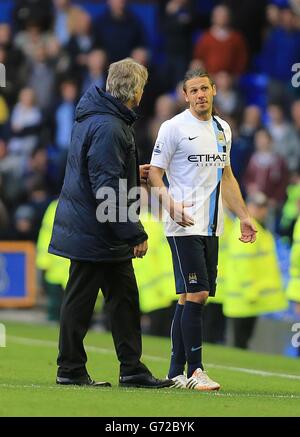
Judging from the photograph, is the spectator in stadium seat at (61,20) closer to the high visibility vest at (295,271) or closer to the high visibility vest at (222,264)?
the high visibility vest at (222,264)

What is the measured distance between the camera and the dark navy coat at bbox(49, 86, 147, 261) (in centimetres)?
915

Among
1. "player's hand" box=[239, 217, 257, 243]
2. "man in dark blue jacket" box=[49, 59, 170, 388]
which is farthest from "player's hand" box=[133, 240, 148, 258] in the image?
"player's hand" box=[239, 217, 257, 243]

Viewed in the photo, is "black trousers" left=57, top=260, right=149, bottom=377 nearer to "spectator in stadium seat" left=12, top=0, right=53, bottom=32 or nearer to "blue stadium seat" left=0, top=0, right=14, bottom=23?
"spectator in stadium seat" left=12, top=0, right=53, bottom=32

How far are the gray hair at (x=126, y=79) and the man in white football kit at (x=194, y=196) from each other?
1.70 feet

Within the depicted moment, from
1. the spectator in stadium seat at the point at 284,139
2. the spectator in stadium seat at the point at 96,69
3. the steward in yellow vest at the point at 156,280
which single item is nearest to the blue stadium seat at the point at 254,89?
the spectator in stadium seat at the point at 284,139

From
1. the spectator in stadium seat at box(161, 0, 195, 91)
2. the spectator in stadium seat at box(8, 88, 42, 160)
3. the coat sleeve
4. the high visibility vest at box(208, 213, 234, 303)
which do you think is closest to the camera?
the coat sleeve

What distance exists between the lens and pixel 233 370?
12.2 metres

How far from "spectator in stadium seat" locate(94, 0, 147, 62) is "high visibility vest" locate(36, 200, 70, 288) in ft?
13.5

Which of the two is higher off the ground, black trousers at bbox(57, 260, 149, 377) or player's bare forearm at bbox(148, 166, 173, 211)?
player's bare forearm at bbox(148, 166, 173, 211)

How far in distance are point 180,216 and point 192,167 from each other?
0.51 metres

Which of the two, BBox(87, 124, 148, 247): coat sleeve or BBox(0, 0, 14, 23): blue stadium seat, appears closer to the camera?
BBox(87, 124, 148, 247): coat sleeve

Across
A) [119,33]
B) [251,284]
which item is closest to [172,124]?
[251,284]

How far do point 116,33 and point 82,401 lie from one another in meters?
14.1
